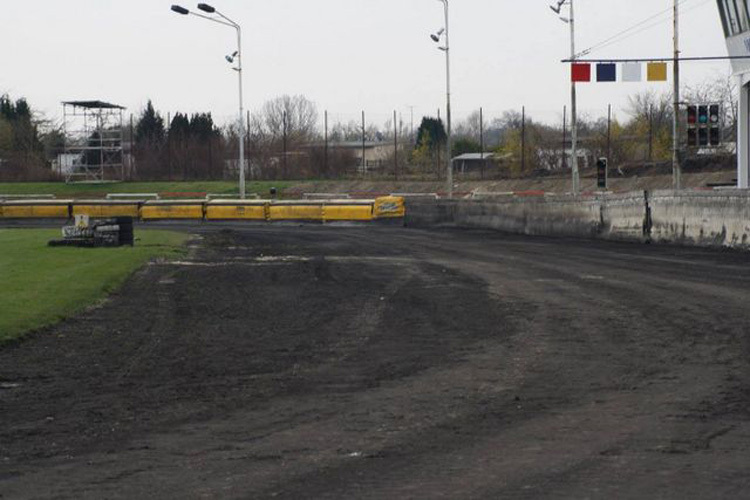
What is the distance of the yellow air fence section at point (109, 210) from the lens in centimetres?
5634

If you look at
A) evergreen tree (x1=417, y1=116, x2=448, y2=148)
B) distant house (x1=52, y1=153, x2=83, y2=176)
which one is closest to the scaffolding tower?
distant house (x1=52, y1=153, x2=83, y2=176)

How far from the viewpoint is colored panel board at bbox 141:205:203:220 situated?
56.0 meters

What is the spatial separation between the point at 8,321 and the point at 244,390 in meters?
5.52

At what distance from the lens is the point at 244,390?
10.3m

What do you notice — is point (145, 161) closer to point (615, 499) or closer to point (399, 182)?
point (399, 182)

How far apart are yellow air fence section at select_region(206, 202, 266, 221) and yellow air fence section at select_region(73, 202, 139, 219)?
373cm

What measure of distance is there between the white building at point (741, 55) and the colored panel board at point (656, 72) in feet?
11.7

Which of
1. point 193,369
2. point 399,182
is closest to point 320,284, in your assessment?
point 193,369

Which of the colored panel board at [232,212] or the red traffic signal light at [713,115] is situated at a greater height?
the red traffic signal light at [713,115]

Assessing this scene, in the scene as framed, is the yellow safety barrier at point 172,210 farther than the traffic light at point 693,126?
Yes

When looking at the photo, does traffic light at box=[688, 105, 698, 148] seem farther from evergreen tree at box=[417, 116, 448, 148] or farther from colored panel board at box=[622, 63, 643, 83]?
evergreen tree at box=[417, 116, 448, 148]

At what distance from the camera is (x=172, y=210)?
5647cm

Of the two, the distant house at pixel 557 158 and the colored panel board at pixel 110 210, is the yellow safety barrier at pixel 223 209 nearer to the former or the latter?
the colored panel board at pixel 110 210

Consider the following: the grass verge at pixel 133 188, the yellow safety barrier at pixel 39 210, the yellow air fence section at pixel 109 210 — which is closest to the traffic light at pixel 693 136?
the yellow air fence section at pixel 109 210
